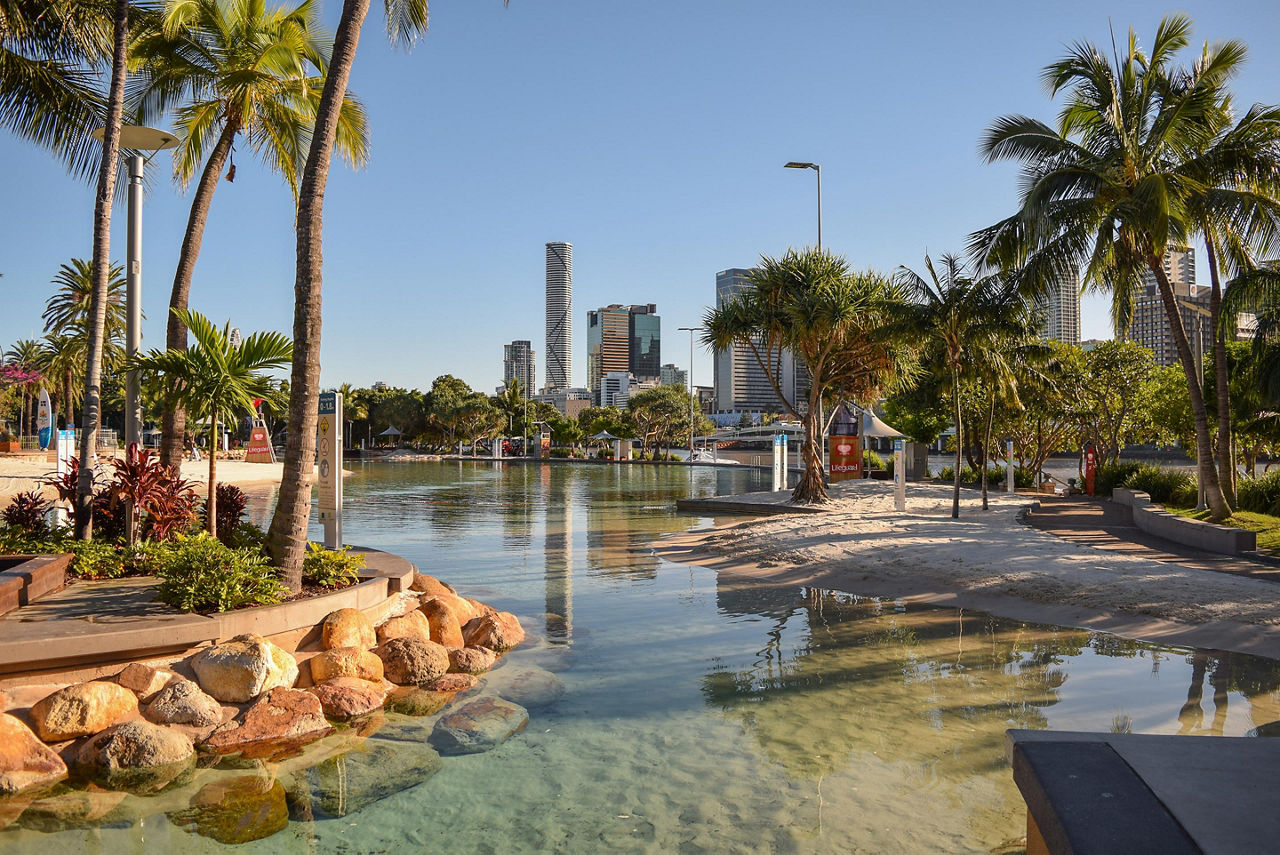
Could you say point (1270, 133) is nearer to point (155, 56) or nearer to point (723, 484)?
point (155, 56)

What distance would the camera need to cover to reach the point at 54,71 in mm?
11969

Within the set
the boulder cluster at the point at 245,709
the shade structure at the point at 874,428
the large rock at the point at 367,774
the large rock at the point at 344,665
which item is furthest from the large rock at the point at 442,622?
Answer: the shade structure at the point at 874,428

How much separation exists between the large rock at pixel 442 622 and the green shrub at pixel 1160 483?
2059cm

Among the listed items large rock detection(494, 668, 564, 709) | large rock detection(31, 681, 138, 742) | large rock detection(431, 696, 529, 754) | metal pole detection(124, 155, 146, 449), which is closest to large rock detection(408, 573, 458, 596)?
large rock detection(494, 668, 564, 709)

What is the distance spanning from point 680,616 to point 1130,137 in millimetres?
13124

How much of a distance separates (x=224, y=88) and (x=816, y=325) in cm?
1588

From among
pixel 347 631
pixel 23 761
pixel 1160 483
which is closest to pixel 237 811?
pixel 23 761

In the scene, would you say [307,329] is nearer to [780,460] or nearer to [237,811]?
[237,811]

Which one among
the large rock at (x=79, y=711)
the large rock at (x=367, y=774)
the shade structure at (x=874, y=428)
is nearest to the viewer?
the large rock at (x=367, y=774)

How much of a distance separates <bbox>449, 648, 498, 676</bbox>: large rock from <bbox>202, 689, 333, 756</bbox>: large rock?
1.73 metres

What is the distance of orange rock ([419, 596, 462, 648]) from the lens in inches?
357

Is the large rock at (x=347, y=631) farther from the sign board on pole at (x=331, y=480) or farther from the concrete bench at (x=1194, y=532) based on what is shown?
the concrete bench at (x=1194, y=532)

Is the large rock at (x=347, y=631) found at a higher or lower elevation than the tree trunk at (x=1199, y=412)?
lower

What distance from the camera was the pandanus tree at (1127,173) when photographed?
1557cm
